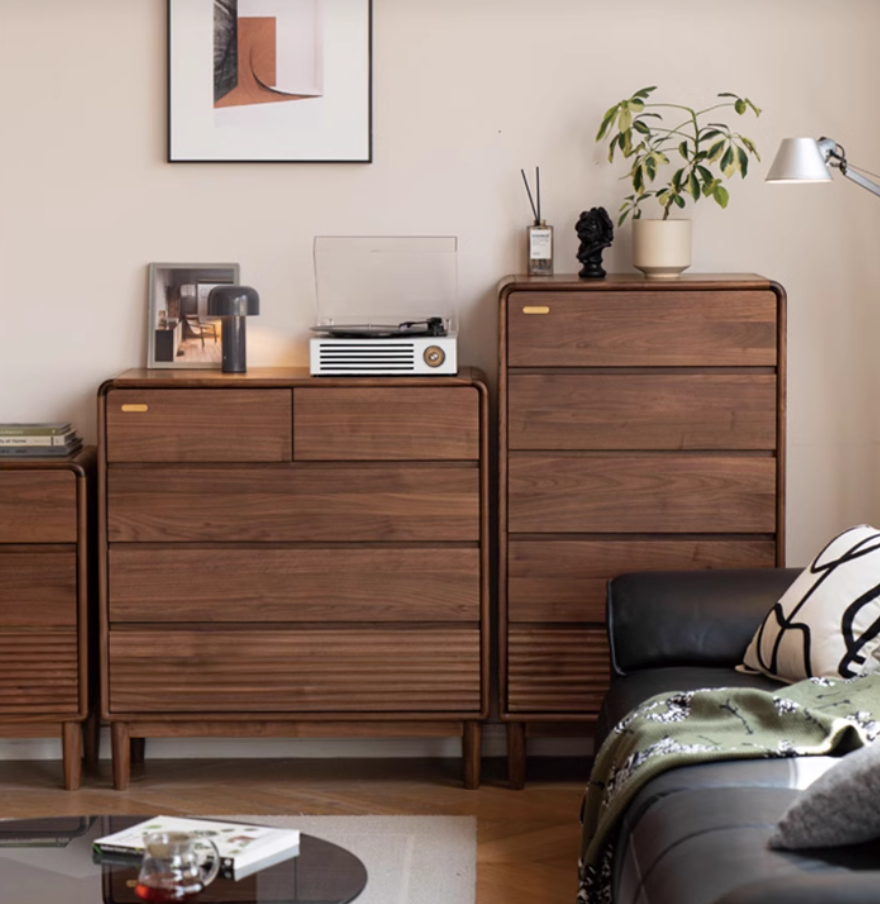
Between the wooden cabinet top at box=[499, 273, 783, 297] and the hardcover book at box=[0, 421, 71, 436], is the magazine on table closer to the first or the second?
the hardcover book at box=[0, 421, 71, 436]

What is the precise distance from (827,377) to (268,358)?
155cm

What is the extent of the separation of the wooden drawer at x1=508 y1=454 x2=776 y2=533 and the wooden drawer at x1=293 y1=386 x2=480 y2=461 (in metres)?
0.17

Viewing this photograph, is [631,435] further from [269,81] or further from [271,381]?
[269,81]

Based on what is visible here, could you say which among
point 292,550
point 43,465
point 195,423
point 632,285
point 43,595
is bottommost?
point 43,595

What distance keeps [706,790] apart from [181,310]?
2212 millimetres

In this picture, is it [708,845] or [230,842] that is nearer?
[708,845]

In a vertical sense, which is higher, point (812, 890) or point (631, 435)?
point (631, 435)

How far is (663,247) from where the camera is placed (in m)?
3.76

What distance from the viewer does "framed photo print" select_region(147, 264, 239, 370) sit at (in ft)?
13.1

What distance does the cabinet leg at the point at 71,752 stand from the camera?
3.75 metres

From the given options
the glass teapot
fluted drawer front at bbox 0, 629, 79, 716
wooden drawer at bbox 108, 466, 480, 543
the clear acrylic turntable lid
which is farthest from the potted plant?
the glass teapot

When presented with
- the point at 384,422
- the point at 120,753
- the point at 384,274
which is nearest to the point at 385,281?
the point at 384,274

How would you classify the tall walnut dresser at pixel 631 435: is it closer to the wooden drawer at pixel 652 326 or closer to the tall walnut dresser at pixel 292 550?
the wooden drawer at pixel 652 326

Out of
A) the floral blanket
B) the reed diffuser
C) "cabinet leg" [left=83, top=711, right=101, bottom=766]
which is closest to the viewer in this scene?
the floral blanket
